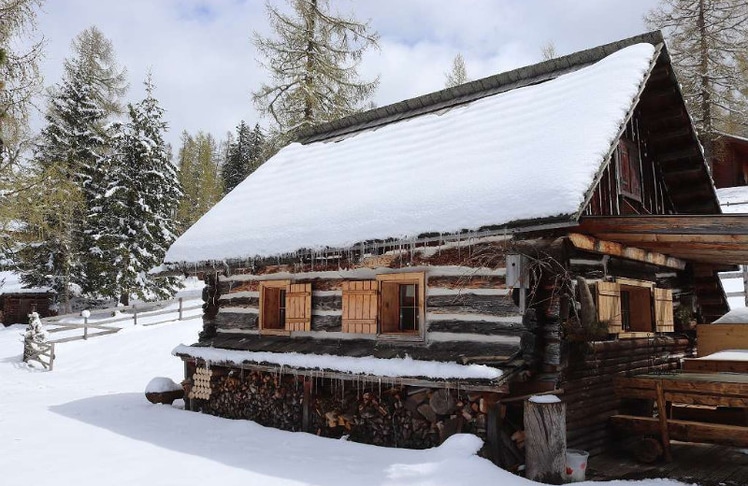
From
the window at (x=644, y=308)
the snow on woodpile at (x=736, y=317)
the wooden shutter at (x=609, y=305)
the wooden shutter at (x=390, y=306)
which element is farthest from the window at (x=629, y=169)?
the wooden shutter at (x=390, y=306)

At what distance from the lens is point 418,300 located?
28.6 feet

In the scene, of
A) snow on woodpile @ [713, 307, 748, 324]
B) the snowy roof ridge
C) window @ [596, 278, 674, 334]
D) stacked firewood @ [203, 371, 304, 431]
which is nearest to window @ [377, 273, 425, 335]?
stacked firewood @ [203, 371, 304, 431]

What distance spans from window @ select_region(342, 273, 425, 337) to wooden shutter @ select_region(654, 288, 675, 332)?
3.94 metres

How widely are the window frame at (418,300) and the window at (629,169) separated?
12.4 feet

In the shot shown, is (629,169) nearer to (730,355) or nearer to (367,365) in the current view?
(730,355)

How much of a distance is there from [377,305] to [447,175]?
2.16 metres

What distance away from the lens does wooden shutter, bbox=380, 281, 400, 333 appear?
905 cm

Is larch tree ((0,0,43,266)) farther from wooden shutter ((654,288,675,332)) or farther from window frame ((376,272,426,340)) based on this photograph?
wooden shutter ((654,288,675,332))

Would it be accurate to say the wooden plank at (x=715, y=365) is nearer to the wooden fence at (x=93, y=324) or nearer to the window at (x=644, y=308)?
the window at (x=644, y=308)

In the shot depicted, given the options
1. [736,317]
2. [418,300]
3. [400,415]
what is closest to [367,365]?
[400,415]

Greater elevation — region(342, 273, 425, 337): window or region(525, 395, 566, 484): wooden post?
region(342, 273, 425, 337): window

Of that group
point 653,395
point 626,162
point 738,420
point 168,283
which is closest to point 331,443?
point 653,395

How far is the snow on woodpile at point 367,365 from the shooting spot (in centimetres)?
707

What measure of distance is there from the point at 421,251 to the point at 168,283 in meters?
24.1
